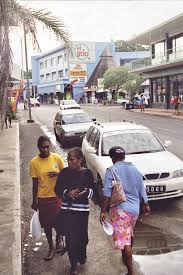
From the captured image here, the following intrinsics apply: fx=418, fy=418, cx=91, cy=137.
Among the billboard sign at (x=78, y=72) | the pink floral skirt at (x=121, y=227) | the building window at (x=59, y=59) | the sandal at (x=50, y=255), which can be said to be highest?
the building window at (x=59, y=59)

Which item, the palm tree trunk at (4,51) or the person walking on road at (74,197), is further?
the palm tree trunk at (4,51)

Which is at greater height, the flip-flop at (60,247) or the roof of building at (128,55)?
the roof of building at (128,55)

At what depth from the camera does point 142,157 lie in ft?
27.3

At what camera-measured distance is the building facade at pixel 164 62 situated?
122 feet

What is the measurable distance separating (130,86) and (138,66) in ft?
28.9

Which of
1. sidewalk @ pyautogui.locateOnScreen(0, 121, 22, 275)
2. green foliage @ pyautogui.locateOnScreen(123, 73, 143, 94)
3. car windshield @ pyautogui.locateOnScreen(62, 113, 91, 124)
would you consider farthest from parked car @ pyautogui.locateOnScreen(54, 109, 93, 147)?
green foliage @ pyautogui.locateOnScreen(123, 73, 143, 94)

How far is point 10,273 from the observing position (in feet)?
16.0

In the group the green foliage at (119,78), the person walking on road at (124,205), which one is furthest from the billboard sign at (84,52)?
the person walking on road at (124,205)

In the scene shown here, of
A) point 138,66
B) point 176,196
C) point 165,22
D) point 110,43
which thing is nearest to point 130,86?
point 138,66

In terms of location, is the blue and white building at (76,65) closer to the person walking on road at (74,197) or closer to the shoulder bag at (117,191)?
the person walking on road at (74,197)

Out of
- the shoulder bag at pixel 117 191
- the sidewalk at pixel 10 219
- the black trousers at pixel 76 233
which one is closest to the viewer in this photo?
the shoulder bag at pixel 117 191

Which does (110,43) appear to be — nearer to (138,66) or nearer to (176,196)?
(138,66)

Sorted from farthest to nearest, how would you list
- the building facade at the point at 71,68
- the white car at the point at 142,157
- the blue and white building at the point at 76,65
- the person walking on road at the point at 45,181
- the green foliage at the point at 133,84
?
the blue and white building at the point at 76,65 < the building facade at the point at 71,68 < the green foliage at the point at 133,84 < the white car at the point at 142,157 < the person walking on road at the point at 45,181

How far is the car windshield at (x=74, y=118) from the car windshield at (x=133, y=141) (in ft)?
31.3
